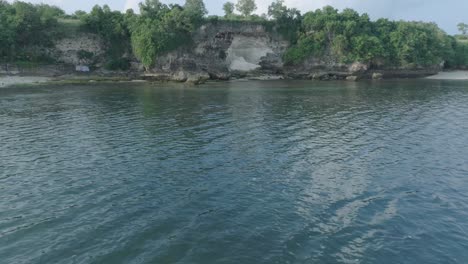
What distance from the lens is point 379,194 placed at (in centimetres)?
2228

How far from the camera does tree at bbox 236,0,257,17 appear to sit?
395 feet

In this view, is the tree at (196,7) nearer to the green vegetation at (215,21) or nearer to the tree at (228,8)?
the green vegetation at (215,21)

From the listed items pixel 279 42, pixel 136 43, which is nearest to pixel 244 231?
pixel 136 43

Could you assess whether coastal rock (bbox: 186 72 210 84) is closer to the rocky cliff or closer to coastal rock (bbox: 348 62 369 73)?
the rocky cliff

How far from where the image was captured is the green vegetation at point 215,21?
9050 centimetres

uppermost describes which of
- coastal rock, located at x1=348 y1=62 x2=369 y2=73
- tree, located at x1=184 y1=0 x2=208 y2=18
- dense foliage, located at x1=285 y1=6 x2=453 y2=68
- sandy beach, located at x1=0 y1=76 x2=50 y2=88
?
tree, located at x1=184 y1=0 x2=208 y2=18

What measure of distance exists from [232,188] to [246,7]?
345 ft

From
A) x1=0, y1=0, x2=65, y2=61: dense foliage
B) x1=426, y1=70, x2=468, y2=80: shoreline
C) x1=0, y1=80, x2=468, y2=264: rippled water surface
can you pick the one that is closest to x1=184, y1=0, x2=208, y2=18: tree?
x1=0, y1=0, x2=65, y2=61: dense foliage

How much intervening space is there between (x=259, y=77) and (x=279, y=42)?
507 inches

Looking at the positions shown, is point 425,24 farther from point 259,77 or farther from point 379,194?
point 379,194

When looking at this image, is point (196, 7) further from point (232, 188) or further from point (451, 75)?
point (232, 188)

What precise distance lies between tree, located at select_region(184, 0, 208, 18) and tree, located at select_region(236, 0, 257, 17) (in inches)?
704

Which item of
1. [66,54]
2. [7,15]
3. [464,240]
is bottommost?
[464,240]

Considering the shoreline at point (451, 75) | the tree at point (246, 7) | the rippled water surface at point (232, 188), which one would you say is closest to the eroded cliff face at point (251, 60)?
the shoreline at point (451, 75)
